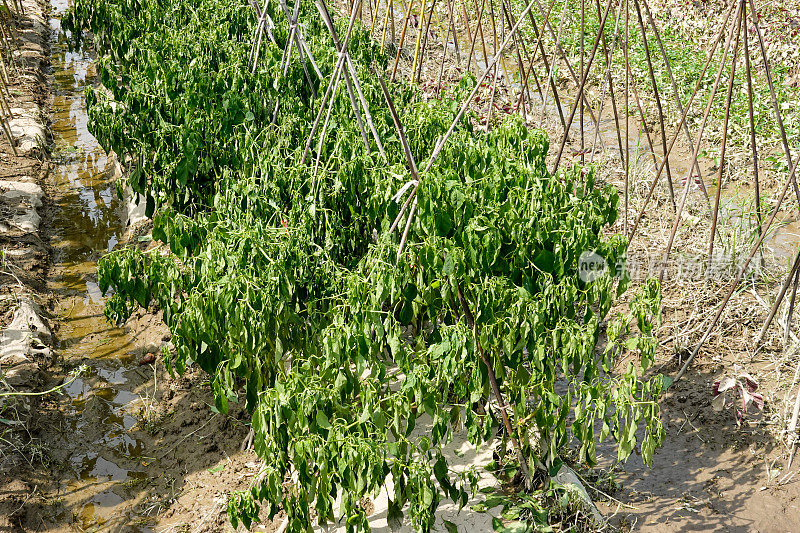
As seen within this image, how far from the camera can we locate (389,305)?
3.01 meters

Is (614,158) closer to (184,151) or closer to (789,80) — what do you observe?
(789,80)

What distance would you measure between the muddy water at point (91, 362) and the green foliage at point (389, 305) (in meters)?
0.90

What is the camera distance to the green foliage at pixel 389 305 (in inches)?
101

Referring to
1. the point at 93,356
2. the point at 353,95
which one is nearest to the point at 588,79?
the point at 353,95

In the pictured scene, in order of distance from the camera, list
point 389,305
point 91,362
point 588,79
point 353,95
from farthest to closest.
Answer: point 588,79 → point 91,362 → point 353,95 → point 389,305

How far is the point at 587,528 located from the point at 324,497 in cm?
127

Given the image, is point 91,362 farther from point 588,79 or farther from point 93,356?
point 588,79

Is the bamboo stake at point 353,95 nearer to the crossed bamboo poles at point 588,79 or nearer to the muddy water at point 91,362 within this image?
the crossed bamboo poles at point 588,79

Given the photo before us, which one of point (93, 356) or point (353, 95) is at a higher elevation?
point (353, 95)

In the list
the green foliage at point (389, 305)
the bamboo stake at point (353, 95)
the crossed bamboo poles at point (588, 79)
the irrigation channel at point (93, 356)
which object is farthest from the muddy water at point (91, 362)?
the bamboo stake at point (353, 95)

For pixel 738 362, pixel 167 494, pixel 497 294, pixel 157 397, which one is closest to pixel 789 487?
pixel 738 362

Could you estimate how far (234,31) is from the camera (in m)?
5.87

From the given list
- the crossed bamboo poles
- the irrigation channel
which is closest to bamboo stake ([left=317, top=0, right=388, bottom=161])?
the crossed bamboo poles

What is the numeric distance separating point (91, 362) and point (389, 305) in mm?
2504
